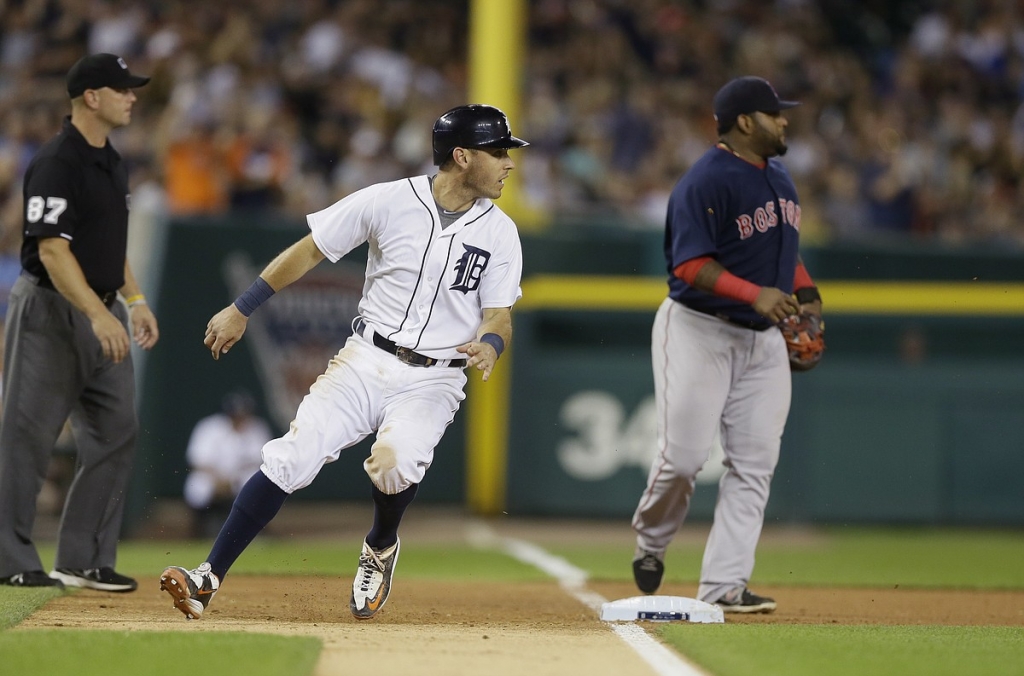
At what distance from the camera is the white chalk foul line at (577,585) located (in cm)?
443

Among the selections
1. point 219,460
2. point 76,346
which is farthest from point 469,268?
point 219,460

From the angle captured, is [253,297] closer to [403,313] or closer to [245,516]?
[403,313]

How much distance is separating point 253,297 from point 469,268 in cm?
78

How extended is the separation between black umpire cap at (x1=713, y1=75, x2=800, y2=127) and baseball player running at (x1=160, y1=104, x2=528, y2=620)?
114 centimetres

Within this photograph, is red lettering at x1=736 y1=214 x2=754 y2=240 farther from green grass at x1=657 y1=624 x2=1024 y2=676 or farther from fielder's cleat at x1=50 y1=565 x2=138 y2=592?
fielder's cleat at x1=50 y1=565 x2=138 y2=592

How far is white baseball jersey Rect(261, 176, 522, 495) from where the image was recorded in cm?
526

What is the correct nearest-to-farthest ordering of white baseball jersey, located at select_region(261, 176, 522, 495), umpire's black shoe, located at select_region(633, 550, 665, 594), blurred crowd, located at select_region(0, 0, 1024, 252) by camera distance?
white baseball jersey, located at select_region(261, 176, 522, 495) < umpire's black shoe, located at select_region(633, 550, 665, 594) < blurred crowd, located at select_region(0, 0, 1024, 252)

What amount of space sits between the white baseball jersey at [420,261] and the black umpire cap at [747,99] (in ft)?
4.44

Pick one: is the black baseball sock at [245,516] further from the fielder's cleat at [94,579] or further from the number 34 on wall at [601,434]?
the number 34 on wall at [601,434]

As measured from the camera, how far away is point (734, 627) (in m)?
5.25

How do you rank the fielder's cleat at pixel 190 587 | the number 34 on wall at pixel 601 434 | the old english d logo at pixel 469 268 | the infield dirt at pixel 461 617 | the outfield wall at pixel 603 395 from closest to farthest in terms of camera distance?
the infield dirt at pixel 461 617
the fielder's cleat at pixel 190 587
the old english d logo at pixel 469 268
the outfield wall at pixel 603 395
the number 34 on wall at pixel 601 434

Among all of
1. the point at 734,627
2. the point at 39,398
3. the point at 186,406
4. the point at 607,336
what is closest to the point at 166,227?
the point at 186,406

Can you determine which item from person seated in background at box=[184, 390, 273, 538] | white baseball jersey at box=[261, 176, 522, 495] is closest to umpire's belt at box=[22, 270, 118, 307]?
white baseball jersey at box=[261, 176, 522, 495]

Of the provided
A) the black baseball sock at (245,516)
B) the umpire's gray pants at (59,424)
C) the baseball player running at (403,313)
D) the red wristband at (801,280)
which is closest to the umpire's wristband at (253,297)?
the baseball player running at (403,313)
